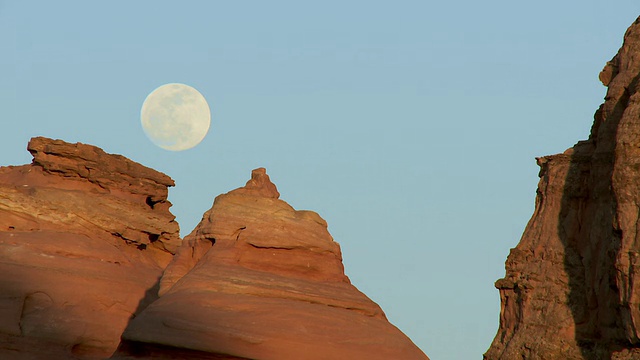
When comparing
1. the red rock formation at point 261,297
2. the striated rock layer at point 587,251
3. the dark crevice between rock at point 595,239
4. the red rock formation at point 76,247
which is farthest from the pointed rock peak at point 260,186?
the dark crevice between rock at point 595,239

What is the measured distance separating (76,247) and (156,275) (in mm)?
4560

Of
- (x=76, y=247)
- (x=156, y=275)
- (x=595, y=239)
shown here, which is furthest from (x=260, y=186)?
(x=595, y=239)

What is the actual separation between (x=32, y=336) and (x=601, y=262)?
21.1 m

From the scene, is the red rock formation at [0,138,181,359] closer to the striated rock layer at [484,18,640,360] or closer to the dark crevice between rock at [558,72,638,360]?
the striated rock layer at [484,18,640,360]

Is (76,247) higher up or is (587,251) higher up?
(587,251)

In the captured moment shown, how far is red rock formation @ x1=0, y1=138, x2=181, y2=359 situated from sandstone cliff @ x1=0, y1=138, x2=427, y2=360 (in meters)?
0.05

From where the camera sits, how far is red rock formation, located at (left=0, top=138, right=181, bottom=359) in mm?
40844

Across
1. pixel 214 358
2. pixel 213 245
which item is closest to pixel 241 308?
pixel 214 358

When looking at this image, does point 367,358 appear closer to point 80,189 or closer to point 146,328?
point 146,328

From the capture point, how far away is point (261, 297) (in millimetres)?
36688

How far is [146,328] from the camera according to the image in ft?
110

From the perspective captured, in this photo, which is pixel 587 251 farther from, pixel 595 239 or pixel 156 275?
pixel 156 275

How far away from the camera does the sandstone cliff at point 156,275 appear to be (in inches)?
1336

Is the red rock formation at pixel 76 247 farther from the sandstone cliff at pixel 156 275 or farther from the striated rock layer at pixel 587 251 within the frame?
the striated rock layer at pixel 587 251
